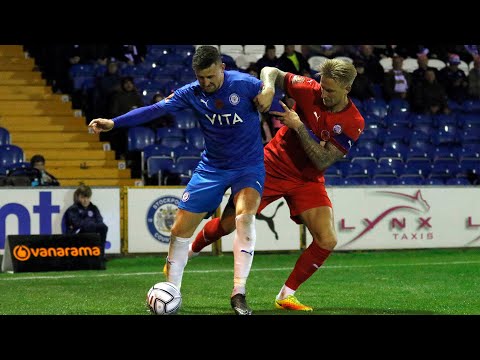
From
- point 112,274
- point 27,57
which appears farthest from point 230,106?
point 27,57

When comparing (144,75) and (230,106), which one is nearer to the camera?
(230,106)

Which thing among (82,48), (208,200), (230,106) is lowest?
(208,200)

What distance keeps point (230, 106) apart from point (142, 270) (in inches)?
240

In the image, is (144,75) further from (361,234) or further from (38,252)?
(38,252)

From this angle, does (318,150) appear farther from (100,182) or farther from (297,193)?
(100,182)

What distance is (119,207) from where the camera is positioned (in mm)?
15477

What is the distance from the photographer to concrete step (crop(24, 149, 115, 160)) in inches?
738

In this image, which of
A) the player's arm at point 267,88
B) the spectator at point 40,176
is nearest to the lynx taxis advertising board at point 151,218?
the spectator at point 40,176

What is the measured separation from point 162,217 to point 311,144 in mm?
7697

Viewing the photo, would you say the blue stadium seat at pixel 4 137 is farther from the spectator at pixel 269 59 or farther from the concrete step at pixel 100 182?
the spectator at pixel 269 59

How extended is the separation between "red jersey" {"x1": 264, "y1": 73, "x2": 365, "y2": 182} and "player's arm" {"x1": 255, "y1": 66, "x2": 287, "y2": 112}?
188 millimetres

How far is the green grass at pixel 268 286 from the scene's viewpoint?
8414 millimetres

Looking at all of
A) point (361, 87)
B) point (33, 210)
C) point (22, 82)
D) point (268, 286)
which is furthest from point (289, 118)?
point (22, 82)

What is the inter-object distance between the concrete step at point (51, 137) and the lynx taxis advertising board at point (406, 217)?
221 inches
